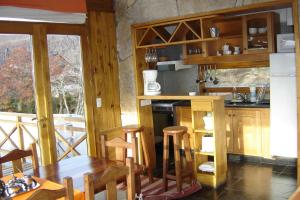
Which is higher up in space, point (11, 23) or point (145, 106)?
point (11, 23)

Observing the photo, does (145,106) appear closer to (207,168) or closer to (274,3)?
(207,168)

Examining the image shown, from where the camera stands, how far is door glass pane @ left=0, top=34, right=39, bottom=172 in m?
3.92

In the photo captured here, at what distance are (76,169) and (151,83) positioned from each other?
202 cm

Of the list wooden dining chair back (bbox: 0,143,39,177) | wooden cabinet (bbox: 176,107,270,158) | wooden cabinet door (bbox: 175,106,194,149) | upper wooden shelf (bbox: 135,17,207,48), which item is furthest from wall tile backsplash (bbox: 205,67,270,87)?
wooden dining chair back (bbox: 0,143,39,177)

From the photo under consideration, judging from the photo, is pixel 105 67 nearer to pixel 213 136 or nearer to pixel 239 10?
pixel 213 136

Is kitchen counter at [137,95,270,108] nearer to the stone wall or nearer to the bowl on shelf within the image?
the stone wall

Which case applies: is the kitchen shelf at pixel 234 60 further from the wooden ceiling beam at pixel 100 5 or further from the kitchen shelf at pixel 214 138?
the wooden ceiling beam at pixel 100 5

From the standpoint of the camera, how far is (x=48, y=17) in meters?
2.89

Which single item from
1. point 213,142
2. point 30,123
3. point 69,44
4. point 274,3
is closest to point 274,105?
point 213,142

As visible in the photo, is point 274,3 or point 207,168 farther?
point 207,168

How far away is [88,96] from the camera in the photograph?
4.72m

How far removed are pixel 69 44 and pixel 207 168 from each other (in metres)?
2.41

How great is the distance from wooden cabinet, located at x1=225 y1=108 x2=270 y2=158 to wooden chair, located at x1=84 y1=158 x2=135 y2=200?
3.37 metres

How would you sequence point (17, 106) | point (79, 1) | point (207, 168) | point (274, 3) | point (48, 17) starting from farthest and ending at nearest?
point (207, 168), point (17, 106), point (274, 3), point (79, 1), point (48, 17)
